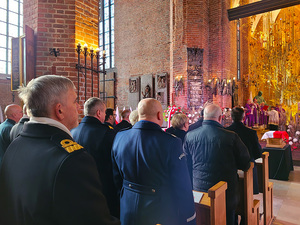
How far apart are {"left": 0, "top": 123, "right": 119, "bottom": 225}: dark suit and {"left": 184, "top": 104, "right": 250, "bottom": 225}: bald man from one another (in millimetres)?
1767

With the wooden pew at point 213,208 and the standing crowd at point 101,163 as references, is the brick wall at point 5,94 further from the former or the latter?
the wooden pew at point 213,208

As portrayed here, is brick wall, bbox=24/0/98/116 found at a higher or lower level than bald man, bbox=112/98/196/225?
higher

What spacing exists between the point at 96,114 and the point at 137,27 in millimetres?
13639

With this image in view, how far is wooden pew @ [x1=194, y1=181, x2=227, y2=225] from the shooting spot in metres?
1.87

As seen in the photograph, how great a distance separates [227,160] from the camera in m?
2.47

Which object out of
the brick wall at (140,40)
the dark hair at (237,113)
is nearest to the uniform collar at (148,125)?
Result: the dark hair at (237,113)

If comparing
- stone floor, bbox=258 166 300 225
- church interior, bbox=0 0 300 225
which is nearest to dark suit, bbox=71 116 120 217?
church interior, bbox=0 0 300 225

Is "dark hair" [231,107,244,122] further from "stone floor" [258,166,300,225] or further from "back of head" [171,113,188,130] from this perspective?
"stone floor" [258,166,300,225]

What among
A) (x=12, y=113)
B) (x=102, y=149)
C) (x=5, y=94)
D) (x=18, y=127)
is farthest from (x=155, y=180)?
(x=5, y=94)

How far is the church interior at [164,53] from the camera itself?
175 inches

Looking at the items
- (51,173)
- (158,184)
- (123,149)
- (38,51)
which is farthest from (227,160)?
(38,51)

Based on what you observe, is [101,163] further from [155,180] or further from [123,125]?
[123,125]

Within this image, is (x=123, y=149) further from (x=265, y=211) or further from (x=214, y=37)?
(x=214, y=37)

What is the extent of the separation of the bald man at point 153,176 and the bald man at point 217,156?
0.86 metres
